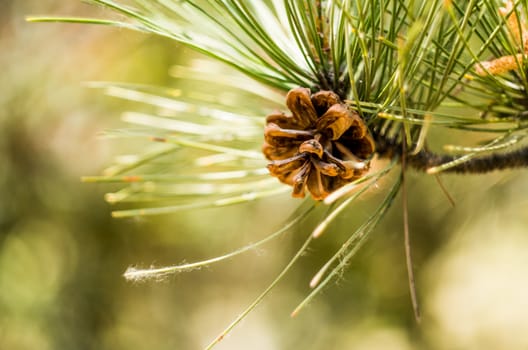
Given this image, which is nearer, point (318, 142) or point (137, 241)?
point (318, 142)

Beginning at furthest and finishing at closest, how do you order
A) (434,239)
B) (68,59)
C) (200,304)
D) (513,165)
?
(200,304), (68,59), (434,239), (513,165)

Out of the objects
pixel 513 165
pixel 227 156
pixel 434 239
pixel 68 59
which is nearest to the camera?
pixel 513 165

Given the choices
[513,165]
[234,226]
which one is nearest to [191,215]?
[234,226]

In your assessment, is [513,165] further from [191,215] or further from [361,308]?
[191,215]

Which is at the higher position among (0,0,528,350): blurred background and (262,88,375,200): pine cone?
(262,88,375,200): pine cone

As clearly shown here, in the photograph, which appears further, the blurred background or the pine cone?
the blurred background
